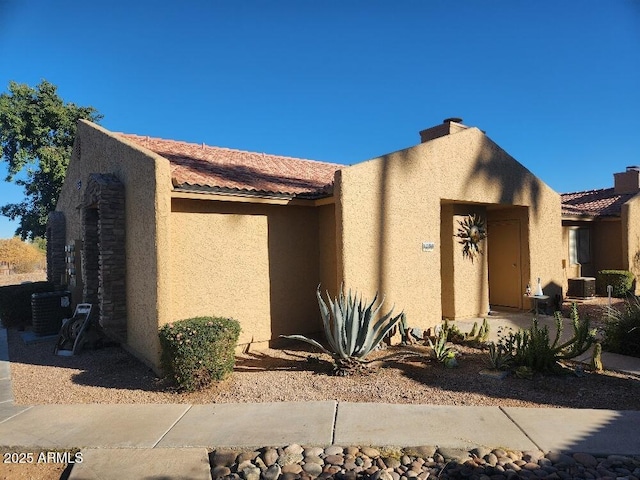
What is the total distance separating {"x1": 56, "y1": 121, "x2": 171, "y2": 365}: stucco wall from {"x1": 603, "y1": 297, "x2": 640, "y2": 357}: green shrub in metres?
7.35

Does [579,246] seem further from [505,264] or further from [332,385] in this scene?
[332,385]

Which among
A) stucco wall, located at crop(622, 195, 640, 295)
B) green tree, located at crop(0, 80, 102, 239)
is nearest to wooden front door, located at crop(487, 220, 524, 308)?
stucco wall, located at crop(622, 195, 640, 295)

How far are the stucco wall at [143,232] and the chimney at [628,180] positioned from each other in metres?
18.3

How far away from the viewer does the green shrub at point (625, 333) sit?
6.88 m

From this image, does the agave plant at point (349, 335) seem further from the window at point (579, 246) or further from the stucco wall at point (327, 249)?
the window at point (579, 246)

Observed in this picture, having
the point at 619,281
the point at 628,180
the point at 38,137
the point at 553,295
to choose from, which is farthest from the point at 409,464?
the point at 38,137

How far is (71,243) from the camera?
1183cm

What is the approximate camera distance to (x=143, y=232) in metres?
6.82

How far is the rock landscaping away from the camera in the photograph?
3537mm

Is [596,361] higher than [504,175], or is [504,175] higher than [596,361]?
[504,175]

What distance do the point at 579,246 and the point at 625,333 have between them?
9.18 meters

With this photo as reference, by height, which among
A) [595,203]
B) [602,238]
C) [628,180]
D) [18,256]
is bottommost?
[18,256]

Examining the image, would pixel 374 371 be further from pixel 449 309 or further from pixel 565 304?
pixel 565 304

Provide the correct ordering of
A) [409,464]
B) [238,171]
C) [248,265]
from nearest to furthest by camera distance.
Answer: [409,464]
[248,265]
[238,171]
